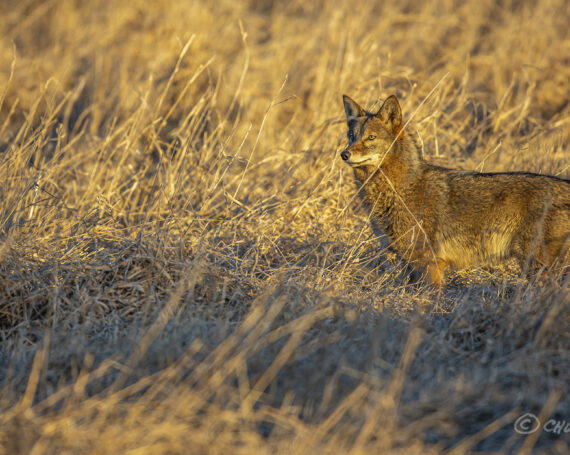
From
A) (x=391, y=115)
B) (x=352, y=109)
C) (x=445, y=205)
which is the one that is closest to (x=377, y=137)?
(x=391, y=115)

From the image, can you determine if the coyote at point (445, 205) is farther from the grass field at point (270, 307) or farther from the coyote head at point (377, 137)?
the grass field at point (270, 307)

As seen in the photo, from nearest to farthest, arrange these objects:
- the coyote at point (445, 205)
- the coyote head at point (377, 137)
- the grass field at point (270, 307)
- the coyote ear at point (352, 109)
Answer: the grass field at point (270, 307)
the coyote at point (445, 205)
the coyote head at point (377, 137)
the coyote ear at point (352, 109)

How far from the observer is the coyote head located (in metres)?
5.12

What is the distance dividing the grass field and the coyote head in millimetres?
411

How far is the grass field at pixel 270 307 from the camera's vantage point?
9.42 feet

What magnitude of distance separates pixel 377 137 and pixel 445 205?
2.41 feet

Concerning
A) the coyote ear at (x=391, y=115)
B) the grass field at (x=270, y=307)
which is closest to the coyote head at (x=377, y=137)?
the coyote ear at (x=391, y=115)

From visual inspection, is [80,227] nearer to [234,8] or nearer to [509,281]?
[509,281]

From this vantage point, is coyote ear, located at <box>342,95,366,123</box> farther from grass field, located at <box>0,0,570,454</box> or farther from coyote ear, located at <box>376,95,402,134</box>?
grass field, located at <box>0,0,570,454</box>

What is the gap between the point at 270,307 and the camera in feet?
12.4

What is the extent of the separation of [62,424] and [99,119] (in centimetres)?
603

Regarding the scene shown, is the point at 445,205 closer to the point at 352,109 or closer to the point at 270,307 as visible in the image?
the point at 352,109

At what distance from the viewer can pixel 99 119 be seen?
323 inches

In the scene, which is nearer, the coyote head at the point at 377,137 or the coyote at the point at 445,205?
the coyote at the point at 445,205
